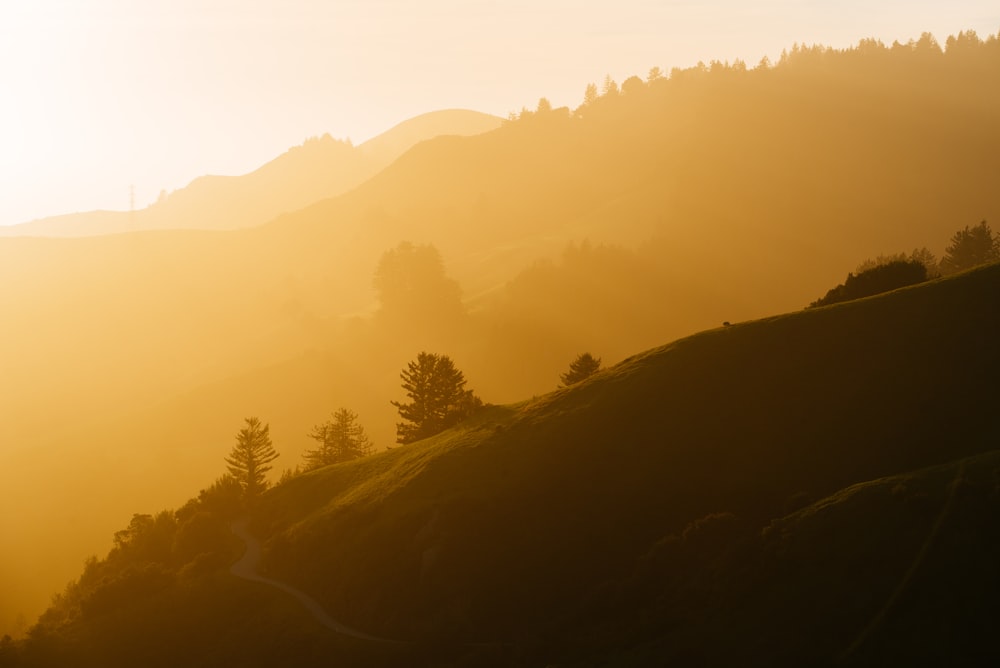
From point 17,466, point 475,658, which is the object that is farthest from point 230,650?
point 17,466

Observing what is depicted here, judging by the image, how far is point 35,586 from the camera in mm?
110250

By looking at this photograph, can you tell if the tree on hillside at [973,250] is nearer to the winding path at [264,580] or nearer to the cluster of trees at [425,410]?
the cluster of trees at [425,410]

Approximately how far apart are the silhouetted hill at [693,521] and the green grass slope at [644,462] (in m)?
0.19

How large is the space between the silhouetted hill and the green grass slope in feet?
0.62

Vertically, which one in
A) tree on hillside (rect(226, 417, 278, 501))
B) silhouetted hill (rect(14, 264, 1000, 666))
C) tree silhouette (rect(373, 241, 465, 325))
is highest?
tree silhouette (rect(373, 241, 465, 325))

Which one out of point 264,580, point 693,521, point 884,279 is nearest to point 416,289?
point 264,580

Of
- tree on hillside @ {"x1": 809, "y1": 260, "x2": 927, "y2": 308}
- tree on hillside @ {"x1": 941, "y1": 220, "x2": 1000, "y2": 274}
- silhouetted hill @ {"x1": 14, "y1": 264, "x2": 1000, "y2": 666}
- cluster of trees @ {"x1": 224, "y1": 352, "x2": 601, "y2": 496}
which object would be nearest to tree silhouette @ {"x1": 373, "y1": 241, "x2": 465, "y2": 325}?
cluster of trees @ {"x1": 224, "y1": 352, "x2": 601, "y2": 496}

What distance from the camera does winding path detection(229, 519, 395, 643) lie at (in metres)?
56.9

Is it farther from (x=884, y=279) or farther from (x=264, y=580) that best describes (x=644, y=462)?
(x=884, y=279)

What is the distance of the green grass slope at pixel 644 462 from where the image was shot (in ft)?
171

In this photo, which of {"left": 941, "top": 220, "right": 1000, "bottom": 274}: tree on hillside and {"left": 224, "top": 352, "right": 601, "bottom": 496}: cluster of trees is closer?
{"left": 224, "top": 352, "right": 601, "bottom": 496}: cluster of trees

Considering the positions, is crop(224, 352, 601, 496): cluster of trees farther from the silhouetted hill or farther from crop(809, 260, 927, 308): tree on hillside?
crop(809, 260, 927, 308): tree on hillside

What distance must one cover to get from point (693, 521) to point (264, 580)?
125ft

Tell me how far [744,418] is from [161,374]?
156m
